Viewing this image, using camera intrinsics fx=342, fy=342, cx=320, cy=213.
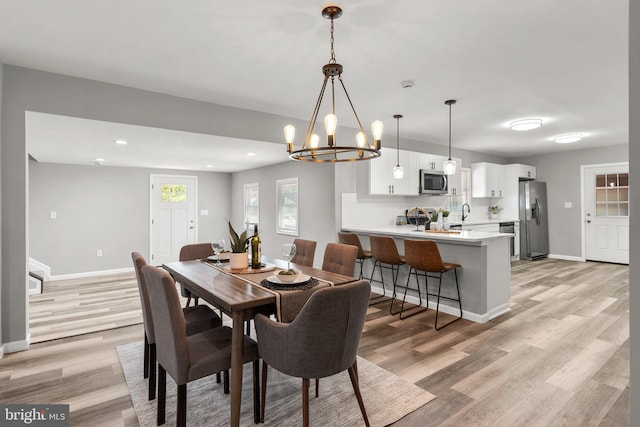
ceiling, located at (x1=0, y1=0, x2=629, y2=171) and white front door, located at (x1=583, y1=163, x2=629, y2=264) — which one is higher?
ceiling, located at (x1=0, y1=0, x2=629, y2=171)

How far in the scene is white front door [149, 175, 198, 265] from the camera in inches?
272

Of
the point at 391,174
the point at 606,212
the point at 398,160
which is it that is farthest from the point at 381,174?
the point at 606,212

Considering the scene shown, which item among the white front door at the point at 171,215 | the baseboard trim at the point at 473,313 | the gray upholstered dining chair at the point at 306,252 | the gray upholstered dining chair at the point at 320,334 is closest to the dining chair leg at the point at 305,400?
the gray upholstered dining chair at the point at 320,334

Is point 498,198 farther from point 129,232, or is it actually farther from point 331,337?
point 129,232

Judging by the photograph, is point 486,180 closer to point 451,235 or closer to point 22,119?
point 451,235

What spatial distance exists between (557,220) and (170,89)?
7.86 m

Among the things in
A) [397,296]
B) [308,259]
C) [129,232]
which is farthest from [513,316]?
[129,232]

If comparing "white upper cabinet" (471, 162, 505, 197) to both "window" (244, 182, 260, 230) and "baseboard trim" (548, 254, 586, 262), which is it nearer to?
"baseboard trim" (548, 254, 586, 262)

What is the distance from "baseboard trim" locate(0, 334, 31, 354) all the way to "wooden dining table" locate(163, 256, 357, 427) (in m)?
1.66

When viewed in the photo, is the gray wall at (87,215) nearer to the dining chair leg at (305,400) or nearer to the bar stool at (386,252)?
the bar stool at (386,252)

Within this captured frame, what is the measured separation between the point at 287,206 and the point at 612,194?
630 cm

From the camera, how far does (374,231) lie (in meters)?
4.56

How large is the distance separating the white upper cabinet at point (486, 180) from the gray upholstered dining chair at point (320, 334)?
605cm

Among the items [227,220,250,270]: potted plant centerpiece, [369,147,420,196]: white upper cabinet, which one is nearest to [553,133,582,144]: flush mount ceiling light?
[369,147,420,196]: white upper cabinet
